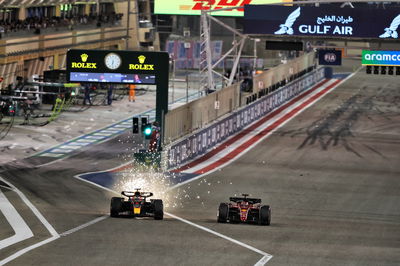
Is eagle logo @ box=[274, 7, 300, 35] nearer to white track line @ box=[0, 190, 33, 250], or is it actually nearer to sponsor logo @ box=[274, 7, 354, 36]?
sponsor logo @ box=[274, 7, 354, 36]

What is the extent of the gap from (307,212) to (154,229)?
6.45 m

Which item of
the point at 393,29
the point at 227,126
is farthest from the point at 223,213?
the point at 393,29

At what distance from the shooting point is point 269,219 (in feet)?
101

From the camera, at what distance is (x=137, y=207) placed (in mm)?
31250

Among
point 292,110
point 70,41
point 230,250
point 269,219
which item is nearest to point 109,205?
point 269,219

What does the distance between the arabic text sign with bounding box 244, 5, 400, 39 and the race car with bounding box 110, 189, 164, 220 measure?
76.8ft

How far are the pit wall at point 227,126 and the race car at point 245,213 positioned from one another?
466 inches

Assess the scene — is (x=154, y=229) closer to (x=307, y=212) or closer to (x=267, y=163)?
(x=307, y=212)

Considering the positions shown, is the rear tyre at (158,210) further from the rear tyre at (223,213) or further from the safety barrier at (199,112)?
the safety barrier at (199,112)

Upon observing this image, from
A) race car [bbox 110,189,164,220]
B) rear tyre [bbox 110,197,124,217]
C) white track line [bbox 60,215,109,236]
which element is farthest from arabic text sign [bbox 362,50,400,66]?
white track line [bbox 60,215,109,236]

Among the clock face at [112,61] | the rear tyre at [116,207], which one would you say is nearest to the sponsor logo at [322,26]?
the clock face at [112,61]

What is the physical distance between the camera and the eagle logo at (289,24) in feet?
173

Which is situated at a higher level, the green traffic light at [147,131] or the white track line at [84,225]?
the green traffic light at [147,131]

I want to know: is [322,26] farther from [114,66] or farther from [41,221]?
[41,221]
